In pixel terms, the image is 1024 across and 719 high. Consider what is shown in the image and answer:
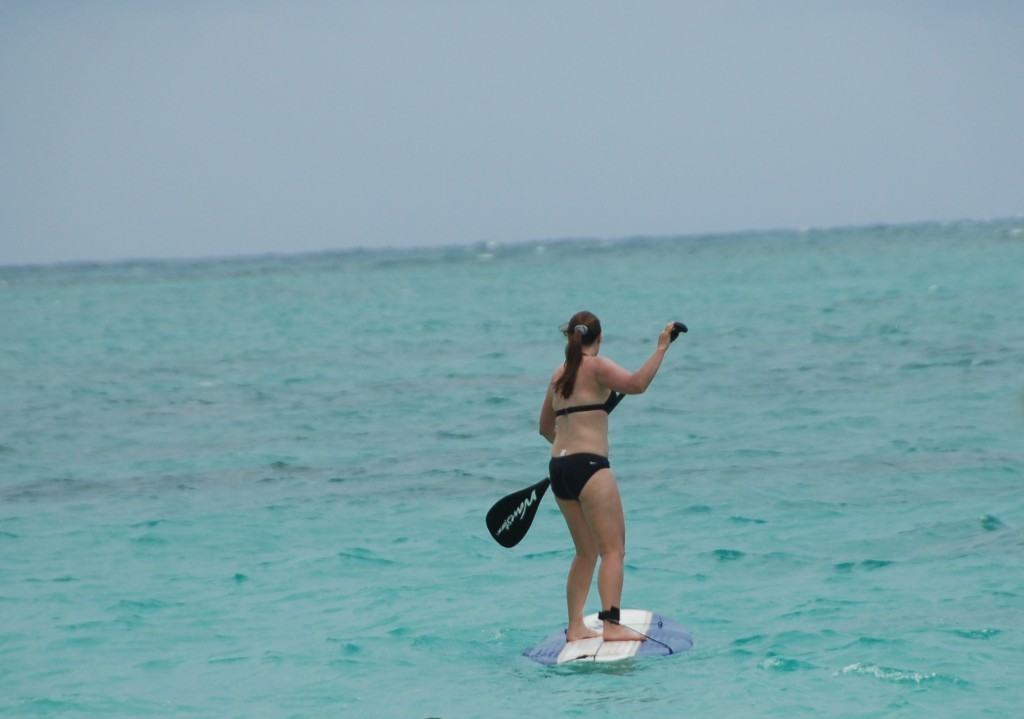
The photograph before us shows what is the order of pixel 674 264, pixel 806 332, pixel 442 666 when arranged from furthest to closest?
pixel 674 264 → pixel 806 332 → pixel 442 666

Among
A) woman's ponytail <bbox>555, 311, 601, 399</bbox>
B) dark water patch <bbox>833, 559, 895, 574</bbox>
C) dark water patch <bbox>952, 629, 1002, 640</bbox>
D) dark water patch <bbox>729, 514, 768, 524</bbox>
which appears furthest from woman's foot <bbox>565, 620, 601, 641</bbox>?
dark water patch <bbox>729, 514, 768, 524</bbox>

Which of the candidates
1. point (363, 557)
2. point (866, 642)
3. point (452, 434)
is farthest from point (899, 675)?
point (452, 434)

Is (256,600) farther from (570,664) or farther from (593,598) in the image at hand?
(570,664)

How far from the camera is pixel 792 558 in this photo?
476 inches

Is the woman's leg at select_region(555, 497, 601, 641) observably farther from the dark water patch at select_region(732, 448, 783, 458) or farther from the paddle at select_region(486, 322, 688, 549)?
the dark water patch at select_region(732, 448, 783, 458)

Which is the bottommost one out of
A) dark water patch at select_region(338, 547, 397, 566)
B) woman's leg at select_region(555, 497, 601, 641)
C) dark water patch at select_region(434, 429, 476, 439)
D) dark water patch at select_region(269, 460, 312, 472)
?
dark water patch at select_region(269, 460, 312, 472)

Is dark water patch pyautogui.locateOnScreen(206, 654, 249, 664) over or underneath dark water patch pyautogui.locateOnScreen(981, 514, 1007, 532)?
underneath

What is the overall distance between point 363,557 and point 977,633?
5.32 m

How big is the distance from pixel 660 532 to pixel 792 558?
4.97 feet

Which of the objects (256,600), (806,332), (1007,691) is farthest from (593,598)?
(806,332)

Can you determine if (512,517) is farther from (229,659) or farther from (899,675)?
(899,675)

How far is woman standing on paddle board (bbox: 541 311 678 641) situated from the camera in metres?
8.80

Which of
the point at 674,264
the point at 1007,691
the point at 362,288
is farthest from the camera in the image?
the point at 674,264

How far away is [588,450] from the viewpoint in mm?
8883
